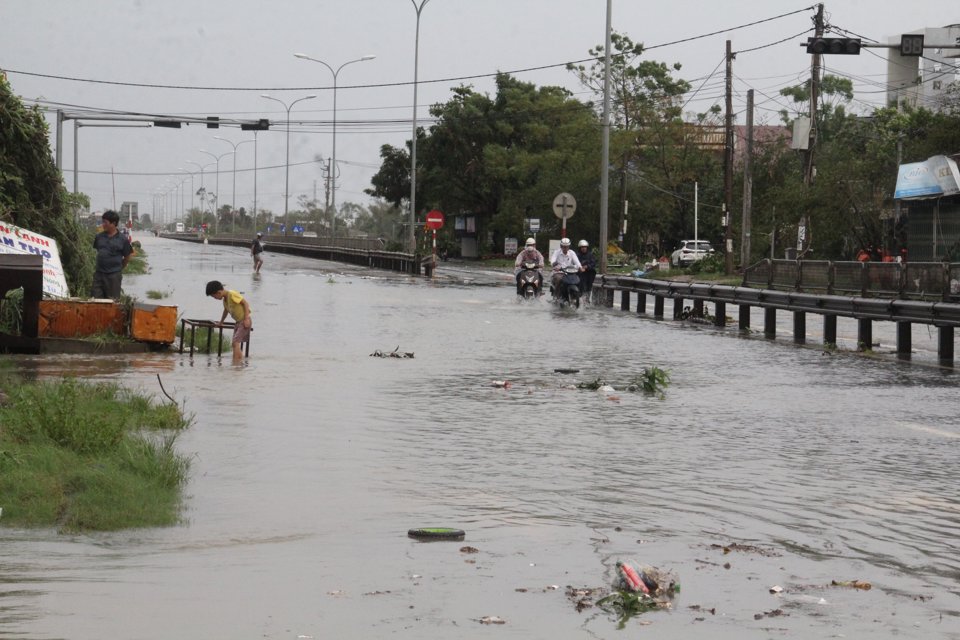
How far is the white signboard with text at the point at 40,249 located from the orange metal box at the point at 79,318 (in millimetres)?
2184

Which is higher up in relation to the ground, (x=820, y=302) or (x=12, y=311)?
(x=820, y=302)

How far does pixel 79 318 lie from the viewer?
1831 cm

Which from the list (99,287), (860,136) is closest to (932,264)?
(99,287)

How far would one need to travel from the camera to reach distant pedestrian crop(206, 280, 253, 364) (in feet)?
56.3

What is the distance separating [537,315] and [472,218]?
236 ft

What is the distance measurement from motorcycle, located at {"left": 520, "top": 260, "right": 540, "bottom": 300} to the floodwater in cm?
1827

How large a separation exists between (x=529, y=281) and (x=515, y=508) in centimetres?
2815

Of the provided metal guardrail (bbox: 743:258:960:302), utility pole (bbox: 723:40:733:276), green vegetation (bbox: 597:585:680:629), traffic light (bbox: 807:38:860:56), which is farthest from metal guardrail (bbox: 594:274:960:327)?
utility pole (bbox: 723:40:733:276)

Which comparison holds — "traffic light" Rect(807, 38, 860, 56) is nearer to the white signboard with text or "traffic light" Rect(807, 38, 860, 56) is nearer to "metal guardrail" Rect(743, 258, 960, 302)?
"metal guardrail" Rect(743, 258, 960, 302)

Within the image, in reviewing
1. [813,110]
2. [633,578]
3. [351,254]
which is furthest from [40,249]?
[351,254]

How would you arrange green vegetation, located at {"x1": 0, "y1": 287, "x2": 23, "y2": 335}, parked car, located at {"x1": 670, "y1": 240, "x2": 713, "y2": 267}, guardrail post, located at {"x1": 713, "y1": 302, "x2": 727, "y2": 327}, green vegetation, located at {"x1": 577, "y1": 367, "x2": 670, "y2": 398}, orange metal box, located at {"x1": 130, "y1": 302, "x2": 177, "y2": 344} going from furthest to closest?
parked car, located at {"x1": 670, "y1": 240, "x2": 713, "y2": 267}
guardrail post, located at {"x1": 713, "y1": 302, "x2": 727, "y2": 327}
orange metal box, located at {"x1": 130, "y1": 302, "x2": 177, "y2": 344}
green vegetation, located at {"x1": 0, "y1": 287, "x2": 23, "y2": 335}
green vegetation, located at {"x1": 577, "y1": 367, "x2": 670, "y2": 398}

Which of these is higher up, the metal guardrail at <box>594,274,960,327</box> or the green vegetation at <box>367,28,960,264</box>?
the green vegetation at <box>367,28,960,264</box>

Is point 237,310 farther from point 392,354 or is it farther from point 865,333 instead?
point 865,333

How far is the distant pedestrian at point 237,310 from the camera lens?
1717 centimetres
